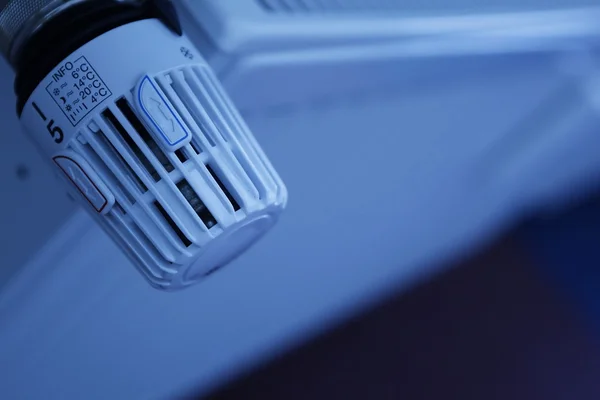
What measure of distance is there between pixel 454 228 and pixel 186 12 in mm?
632

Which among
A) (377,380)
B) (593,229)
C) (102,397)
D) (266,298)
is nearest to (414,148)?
(266,298)

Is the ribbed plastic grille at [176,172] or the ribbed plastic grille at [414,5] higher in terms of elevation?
the ribbed plastic grille at [414,5]

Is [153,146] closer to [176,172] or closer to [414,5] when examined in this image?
[176,172]

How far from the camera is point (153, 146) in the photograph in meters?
0.24

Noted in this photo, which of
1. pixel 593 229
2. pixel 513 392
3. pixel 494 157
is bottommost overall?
pixel 513 392

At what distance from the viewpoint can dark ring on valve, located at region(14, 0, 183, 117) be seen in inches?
9.2

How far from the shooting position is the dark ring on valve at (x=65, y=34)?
9.2 inches

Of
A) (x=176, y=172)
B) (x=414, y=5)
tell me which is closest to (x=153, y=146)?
(x=176, y=172)

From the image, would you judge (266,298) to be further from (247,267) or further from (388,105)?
(388,105)

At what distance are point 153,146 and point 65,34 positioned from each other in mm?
49

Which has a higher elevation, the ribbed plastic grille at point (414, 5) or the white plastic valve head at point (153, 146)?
the ribbed plastic grille at point (414, 5)

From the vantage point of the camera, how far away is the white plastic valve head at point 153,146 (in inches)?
9.2

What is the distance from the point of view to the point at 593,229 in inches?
41.5

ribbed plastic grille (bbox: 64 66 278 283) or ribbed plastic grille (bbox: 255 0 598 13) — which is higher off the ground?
ribbed plastic grille (bbox: 255 0 598 13)
